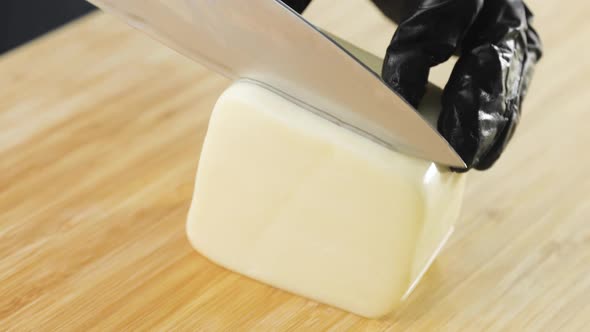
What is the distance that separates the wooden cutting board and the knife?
4.9 inches

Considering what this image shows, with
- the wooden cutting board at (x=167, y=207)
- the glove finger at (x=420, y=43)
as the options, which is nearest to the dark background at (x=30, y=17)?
the wooden cutting board at (x=167, y=207)

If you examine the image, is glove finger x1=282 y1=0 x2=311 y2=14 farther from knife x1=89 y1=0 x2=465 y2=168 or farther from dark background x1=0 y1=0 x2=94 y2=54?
dark background x1=0 y1=0 x2=94 y2=54

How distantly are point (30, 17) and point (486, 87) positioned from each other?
1034 millimetres

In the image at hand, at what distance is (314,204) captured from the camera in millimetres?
755

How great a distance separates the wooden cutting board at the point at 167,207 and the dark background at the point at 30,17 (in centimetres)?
47

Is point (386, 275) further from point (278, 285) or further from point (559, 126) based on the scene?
point (559, 126)

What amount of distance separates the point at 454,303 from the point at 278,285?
153 mm

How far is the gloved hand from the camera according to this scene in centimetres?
71

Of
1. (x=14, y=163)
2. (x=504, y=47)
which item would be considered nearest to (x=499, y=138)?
(x=504, y=47)

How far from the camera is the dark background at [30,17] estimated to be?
153 centimetres

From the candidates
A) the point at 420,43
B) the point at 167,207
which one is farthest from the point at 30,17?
the point at 420,43

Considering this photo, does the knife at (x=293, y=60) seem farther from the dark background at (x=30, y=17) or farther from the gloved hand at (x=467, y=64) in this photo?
the dark background at (x=30, y=17)

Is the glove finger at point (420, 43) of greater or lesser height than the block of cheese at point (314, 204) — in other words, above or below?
above

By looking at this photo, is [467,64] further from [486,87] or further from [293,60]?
[293,60]
